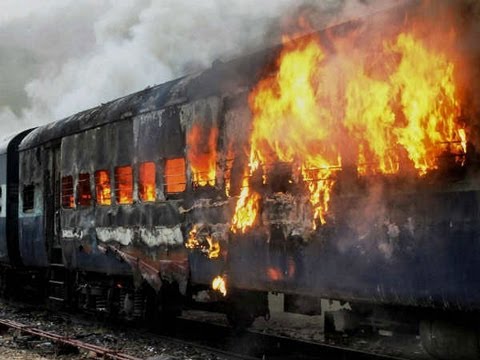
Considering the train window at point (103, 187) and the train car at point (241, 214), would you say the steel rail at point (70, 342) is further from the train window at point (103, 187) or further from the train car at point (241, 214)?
the train window at point (103, 187)

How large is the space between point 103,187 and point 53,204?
94.8 inches

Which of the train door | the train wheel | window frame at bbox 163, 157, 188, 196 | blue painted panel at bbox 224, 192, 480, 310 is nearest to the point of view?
blue painted panel at bbox 224, 192, 480, 310

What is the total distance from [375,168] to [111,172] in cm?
541

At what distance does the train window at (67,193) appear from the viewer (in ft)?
36.1


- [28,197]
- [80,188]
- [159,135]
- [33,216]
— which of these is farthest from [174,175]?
[28,197]

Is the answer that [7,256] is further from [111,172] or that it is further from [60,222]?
[111,172]

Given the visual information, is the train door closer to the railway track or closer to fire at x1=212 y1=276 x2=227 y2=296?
the railway track

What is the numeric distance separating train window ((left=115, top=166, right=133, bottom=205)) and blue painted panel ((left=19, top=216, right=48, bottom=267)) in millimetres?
3325

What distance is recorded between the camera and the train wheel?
17.5 ft

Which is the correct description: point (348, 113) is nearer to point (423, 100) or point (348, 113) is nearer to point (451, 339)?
point (423, 100)

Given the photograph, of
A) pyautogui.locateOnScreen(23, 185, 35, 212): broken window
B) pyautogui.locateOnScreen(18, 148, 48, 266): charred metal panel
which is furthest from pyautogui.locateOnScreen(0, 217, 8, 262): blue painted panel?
pyautogui.locateOnScreen(23, 185, 35, 212): broken window

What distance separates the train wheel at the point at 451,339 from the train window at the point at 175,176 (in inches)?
151

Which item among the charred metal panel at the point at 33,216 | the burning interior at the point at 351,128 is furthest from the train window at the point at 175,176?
the charred metal panel at the point at 33,216

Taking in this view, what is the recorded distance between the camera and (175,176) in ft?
27.2
